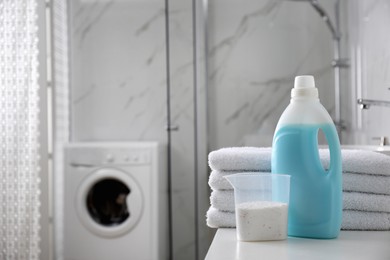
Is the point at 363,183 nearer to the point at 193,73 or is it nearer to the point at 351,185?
the point at 351,185

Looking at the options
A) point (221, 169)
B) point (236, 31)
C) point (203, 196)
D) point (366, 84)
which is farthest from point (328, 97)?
point (221, 169)

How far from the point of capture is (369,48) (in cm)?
257

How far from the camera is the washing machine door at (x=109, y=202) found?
9.79 feet

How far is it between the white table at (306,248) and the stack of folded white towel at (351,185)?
0.16 feet

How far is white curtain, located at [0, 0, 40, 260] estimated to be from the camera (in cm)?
300

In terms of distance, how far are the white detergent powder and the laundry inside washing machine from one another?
2270 millimetres

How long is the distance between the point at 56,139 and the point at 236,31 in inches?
49.4

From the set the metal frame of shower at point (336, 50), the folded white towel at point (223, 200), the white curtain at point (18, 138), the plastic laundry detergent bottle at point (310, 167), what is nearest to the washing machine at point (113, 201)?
the white curtain at point (18, 138)

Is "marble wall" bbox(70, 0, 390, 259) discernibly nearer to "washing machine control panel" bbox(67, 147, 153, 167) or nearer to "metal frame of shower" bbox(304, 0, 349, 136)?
"metal frame of shower" bbox(304, 0, 349, 136)

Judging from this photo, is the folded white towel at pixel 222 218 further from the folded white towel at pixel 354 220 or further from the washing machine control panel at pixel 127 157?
the washing machine control panel at pixel 127 157

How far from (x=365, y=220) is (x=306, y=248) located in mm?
199

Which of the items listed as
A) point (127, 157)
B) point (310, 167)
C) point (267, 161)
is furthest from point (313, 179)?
point (127, 157)

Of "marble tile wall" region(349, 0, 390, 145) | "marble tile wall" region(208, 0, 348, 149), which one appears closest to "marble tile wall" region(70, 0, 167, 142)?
"marble tile wall" region(208, 0, 348, 149)

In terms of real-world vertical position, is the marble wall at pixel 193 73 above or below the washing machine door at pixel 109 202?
above
